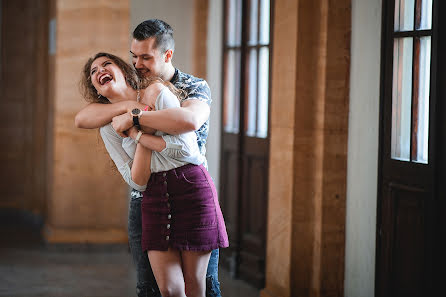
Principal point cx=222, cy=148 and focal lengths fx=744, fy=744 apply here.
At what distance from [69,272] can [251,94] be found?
2.19 meters

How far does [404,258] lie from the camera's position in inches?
161

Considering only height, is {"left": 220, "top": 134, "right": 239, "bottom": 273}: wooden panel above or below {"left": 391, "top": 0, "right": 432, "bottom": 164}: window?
below

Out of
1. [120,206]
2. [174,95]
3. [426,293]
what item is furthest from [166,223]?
[120,206]

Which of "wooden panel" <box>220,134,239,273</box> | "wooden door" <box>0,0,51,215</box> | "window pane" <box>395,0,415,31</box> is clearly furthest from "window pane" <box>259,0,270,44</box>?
"wooden door" <box>0,0,51,215</box>

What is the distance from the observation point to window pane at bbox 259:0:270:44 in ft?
19.3

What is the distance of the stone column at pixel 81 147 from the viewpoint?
23.4 ft

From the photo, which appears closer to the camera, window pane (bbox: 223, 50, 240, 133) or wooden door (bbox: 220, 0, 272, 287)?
wooden door (bbox: 220, 0, 272, 287)

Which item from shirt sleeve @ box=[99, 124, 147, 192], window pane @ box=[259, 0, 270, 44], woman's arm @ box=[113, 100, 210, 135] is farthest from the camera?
window pane @ box=[259, 0, 270, 44]

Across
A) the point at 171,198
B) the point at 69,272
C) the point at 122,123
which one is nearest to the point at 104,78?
the point at 122,123

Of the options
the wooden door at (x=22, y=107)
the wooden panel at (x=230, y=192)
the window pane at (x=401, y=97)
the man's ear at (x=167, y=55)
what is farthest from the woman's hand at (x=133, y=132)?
the wooden door at (x=22, y=107)

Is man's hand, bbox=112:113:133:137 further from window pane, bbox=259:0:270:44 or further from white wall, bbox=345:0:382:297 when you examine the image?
window pane, bbox=259:0:270:44

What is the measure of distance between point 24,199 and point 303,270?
214 inches

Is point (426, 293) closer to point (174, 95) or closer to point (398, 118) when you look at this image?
point (398, 118)

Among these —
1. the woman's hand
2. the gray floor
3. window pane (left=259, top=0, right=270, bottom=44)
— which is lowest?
the gray floor
